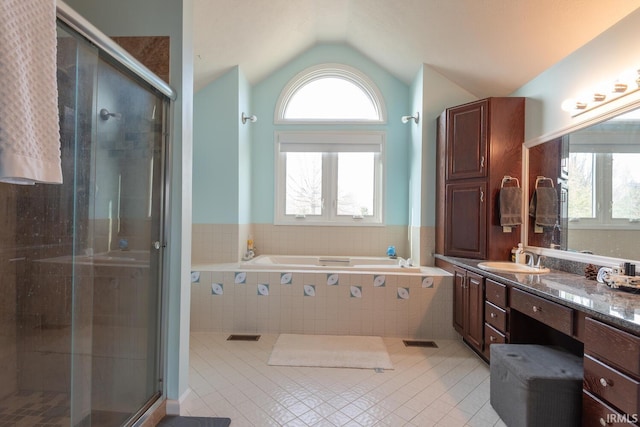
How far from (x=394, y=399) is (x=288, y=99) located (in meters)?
3.56

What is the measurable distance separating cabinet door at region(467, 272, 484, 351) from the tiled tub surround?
14.3 inches

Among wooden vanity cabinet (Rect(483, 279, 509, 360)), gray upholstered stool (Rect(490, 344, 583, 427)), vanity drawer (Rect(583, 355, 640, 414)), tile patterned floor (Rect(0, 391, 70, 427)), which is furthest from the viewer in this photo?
wooden vanity cabinet (Rect(483, 279, 509, 360))

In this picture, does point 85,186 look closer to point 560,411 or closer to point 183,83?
point 183,83

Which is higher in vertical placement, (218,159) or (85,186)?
(218,159)

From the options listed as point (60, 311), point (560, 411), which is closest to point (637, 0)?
point (560, 411)

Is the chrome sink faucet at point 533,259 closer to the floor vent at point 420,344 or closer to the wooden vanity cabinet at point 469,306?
the wooden vanity cabinet at point 469,306

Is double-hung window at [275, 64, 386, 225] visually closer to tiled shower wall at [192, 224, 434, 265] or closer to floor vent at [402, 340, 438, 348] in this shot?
tiled shower wall at [192, 224, 434, 265]

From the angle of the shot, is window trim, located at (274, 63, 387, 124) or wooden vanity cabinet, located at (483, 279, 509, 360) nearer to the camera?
wooden vanity cabinet, located at (483, 279, 509, 360)

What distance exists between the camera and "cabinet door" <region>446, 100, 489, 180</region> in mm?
2945

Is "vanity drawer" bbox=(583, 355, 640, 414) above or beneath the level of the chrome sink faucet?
beneath

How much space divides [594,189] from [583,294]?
0.87 metres

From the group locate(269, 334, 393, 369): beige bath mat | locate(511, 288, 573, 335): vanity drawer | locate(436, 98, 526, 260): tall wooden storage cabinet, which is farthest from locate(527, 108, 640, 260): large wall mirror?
locate(269, 334, 393, 369): beige bath mat

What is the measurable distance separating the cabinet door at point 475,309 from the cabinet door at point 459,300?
96mm

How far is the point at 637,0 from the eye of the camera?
182 cm
